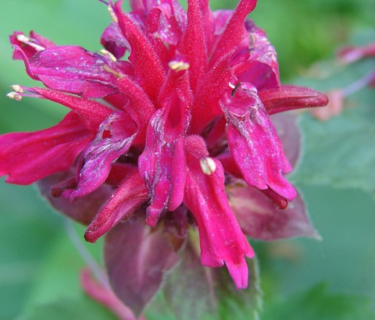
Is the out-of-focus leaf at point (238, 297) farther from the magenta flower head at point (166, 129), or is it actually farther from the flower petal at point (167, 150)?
the flower petal at point (167, 150)

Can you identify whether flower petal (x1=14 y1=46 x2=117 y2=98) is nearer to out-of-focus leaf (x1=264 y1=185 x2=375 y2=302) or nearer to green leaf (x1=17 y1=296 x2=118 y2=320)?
green leaf (x1=17 y1=296 x2=118 y2=320)

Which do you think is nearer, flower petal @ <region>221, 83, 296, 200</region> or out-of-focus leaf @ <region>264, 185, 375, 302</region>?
flower petal @ <region>221, 83, 296, 200</region>

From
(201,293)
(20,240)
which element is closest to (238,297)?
(201,293)

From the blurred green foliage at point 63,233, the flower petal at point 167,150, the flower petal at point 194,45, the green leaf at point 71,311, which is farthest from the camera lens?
the blurred green foliage at point 63,233

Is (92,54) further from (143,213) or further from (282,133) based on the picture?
(282,133)

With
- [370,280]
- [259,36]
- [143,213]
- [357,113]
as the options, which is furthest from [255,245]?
[259,36]

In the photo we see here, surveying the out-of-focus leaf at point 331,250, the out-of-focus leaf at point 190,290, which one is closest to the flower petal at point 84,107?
the out-of-focus leaf at point 190,290

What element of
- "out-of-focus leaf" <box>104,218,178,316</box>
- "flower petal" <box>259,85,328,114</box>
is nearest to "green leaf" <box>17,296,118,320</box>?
"out-of-focus leaf" <box>104,218,178,316</box>
